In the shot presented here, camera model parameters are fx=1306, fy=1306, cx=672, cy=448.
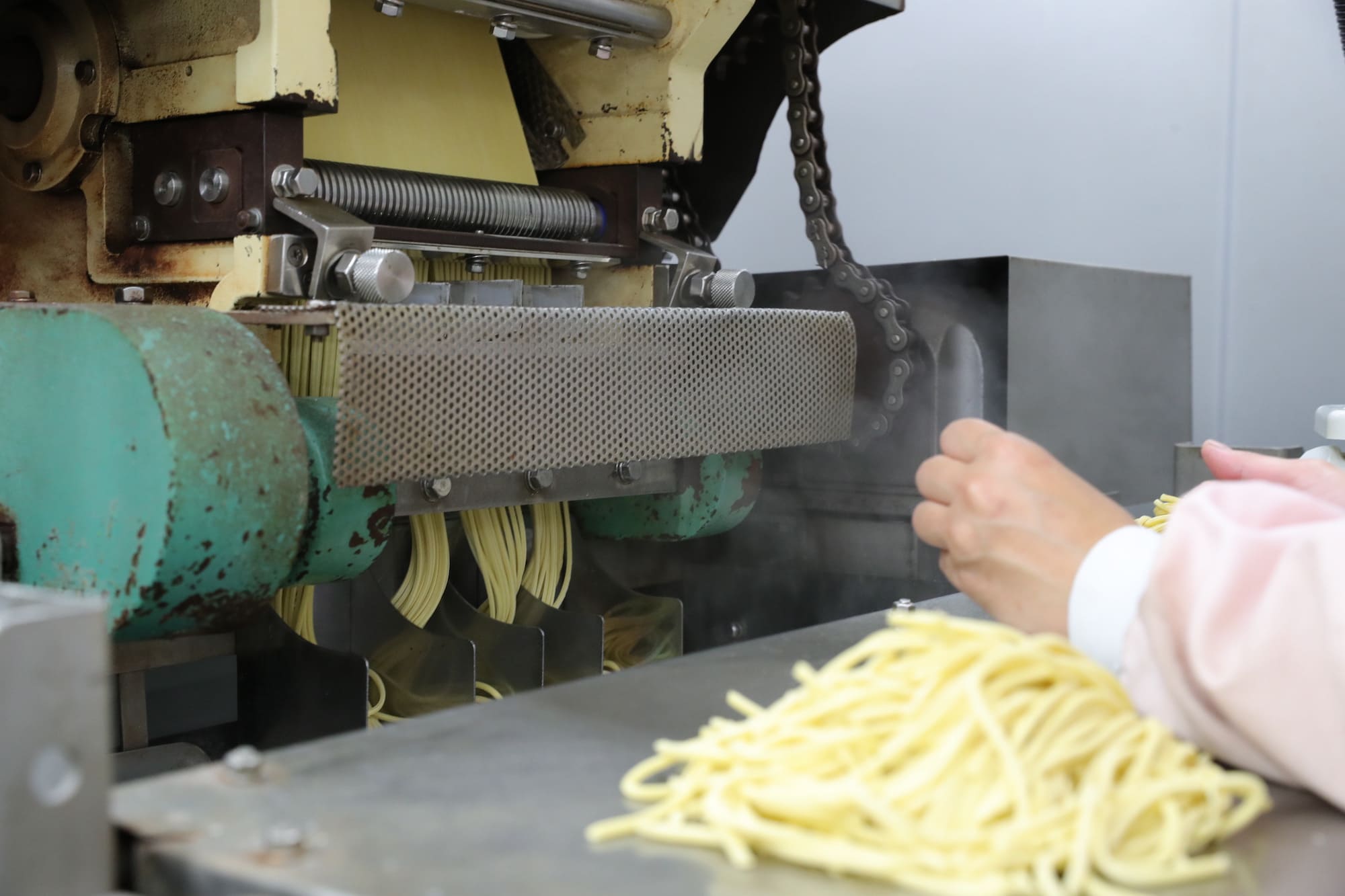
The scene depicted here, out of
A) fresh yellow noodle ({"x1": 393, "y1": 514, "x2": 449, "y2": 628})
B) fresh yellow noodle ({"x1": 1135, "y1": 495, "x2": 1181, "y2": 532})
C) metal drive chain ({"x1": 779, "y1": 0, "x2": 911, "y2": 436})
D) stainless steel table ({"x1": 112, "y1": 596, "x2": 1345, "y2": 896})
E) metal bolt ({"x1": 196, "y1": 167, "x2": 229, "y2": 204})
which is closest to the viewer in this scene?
stainless steel table ({"x1": 112, "y1": 596, "x2": 1345, "y2": 896})

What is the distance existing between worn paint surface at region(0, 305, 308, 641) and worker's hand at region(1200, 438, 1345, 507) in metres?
1.00

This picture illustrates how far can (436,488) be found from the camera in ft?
5.24

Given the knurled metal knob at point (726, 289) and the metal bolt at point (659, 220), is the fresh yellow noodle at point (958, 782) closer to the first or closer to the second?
the knurled metal knob at point (726, 289)

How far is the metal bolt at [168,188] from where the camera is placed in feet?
5.60

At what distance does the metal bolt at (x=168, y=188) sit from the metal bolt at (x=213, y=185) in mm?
41

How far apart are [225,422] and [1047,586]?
2.63 feet

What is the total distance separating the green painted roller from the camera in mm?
1273

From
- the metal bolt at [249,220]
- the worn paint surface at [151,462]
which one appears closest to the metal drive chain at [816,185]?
the metal bolt at [249,220]

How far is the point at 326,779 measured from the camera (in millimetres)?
899

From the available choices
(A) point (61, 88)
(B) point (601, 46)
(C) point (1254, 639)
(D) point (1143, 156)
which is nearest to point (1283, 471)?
(C) point (1254, 639)

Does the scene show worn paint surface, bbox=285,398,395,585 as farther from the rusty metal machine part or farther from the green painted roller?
the rusty metal machine part

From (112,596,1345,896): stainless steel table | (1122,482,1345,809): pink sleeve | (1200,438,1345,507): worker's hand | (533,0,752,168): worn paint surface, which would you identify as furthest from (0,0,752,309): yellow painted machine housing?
(1122,482,1345,809): pink sleeve

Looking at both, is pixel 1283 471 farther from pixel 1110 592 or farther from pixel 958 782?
pixel 958 782

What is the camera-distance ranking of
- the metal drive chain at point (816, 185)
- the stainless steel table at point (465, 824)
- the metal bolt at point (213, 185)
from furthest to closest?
the metal drive chain at point (816, 185) < the metal bolt at point (213, 185) < the stainless steel table at point (465, 824)
